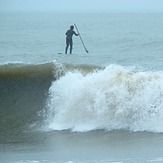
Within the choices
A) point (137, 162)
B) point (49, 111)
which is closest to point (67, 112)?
point (49, 111)

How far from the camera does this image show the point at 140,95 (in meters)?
10.7

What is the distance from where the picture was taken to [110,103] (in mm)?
10617

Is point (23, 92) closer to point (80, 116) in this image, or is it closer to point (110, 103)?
point (80, 116)

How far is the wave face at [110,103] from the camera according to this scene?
33.0ft

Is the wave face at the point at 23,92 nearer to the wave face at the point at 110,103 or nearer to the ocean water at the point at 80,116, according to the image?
the ocean water at the point at 80,116

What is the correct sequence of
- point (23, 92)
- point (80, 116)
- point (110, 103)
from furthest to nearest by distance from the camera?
point (23, 92), point (110, 103), point (80, 116)

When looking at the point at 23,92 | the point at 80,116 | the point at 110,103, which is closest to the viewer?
the point at 80,116

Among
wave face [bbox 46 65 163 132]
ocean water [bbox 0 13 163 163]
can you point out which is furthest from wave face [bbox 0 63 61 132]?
wave face [bbox 46 65 163 132]

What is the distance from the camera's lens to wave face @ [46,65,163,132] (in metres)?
10.0

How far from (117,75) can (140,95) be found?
94 cm

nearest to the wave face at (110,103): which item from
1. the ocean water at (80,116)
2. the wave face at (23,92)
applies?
the ocean water at (80,116)

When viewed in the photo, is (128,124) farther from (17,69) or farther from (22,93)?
(17,69)

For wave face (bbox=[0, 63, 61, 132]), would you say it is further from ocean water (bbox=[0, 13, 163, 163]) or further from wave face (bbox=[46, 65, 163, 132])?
wave face (bbox=[46, 65, 163, 132])

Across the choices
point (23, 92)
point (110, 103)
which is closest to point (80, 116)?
point (110, 103)
